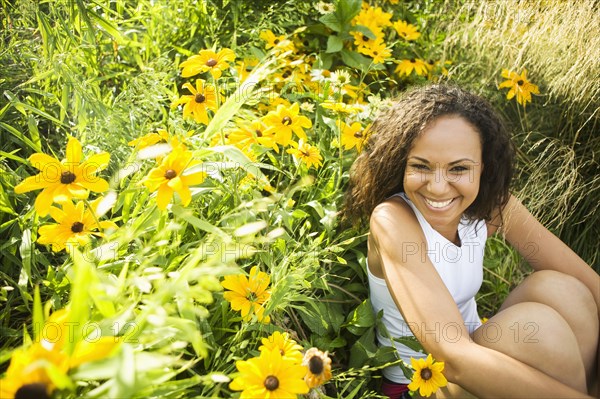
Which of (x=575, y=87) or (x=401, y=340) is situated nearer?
(x=401, y=340)

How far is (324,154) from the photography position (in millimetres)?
1624

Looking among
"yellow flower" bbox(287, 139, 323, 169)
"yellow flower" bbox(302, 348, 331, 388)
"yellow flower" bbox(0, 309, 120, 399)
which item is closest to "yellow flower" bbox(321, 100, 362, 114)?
"yellow flower" bbox(287, 139, 323, 169)

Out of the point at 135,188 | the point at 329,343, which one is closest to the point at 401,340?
the point at 329,343

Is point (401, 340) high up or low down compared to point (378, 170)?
down

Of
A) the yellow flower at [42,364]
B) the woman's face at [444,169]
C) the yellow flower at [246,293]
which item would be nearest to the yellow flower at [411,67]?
the woman's face at [444,169]

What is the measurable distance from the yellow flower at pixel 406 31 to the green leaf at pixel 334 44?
10.3 inches

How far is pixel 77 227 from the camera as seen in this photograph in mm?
1058

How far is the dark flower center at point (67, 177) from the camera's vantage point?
3.29ft

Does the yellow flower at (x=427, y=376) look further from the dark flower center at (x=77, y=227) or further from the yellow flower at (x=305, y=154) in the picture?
the dark flower center at (x=77, y=227)

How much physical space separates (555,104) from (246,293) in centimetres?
145

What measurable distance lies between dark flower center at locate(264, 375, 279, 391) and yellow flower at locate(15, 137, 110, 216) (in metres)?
0.41

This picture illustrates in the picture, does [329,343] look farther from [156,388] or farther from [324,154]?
[156,388]

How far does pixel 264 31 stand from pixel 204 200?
83 centimetres

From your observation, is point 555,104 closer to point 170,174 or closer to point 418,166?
point 418,166
